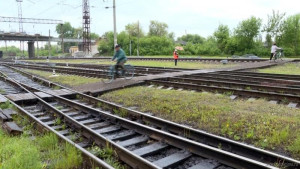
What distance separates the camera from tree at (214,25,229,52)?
62.9 m

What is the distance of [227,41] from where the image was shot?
61531mm

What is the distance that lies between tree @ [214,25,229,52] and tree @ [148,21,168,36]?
4434 cm

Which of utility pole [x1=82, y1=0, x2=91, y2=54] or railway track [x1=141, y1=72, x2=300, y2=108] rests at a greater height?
utility pole [x1=82, y1=0, x2=91, y2=54]

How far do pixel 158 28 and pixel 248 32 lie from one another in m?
52.4

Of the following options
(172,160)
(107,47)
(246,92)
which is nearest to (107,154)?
(172,160)

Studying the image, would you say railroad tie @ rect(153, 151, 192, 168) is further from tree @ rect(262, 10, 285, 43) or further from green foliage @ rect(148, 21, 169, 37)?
green foliage @ rect(148, 21, 169, 37)

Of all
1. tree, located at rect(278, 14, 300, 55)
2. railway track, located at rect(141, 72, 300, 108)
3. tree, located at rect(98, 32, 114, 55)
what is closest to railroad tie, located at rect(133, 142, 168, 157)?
railway track, located at rect(141, 72, 300, 108)

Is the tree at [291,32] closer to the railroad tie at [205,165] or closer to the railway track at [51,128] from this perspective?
the railway track at [51,128]

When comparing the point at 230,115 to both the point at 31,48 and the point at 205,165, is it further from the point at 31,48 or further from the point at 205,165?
the point at 31,48

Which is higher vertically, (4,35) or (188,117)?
(4,35)

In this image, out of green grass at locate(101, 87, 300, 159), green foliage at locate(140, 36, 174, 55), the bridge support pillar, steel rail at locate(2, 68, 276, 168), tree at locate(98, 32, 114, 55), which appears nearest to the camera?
steel rail at locate(2, 68, 276, 168)

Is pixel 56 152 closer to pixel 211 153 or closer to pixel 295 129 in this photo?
pixel 211 153

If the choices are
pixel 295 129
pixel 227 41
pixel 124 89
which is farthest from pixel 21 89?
pixel 227 41

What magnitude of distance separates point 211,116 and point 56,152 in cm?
406
